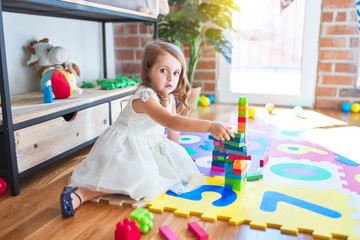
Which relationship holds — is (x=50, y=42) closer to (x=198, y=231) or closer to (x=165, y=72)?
(x=165, y=72)

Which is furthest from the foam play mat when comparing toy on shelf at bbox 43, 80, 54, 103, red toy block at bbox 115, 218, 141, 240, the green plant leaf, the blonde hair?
the green plant leaf

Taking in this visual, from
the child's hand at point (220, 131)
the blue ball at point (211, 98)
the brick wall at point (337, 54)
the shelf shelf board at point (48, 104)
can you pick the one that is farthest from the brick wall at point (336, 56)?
the child's hand at point (220, 131)

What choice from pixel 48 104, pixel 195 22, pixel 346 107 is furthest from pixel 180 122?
pixel 346 107

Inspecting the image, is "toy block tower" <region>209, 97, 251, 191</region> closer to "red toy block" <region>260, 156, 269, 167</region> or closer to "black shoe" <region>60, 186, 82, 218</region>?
"red toy block" <region>260, 156, 269, 167</region>

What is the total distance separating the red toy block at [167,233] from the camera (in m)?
0.89

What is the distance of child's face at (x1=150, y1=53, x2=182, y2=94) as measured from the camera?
125 centimetres

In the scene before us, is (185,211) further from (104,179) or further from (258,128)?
(258,128)

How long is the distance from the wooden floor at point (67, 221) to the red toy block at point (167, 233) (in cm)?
2

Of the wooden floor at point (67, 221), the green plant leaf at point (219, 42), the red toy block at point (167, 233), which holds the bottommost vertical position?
the wooden floor at point (67, 221)

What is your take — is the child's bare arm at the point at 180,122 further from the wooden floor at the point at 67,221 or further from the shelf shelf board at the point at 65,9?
the shelf shelf board at the point at 65,9

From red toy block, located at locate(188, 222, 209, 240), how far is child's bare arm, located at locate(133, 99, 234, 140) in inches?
9.8

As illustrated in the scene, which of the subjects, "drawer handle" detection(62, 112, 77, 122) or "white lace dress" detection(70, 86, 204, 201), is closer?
"white lace dress" detection(70, 86, 204, 201)

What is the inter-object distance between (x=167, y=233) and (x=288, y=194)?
443 millimetres

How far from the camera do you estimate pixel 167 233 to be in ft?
2.99
